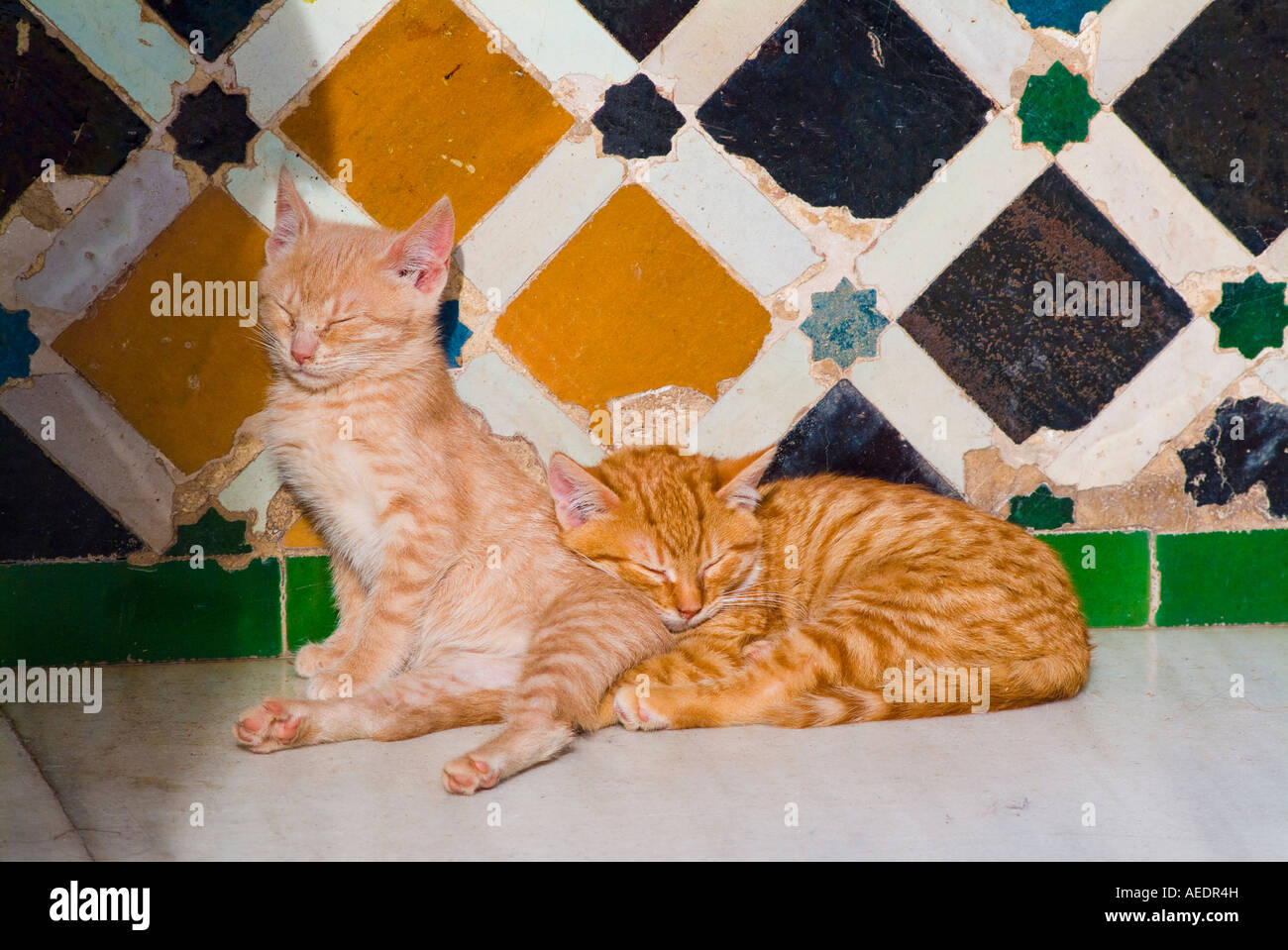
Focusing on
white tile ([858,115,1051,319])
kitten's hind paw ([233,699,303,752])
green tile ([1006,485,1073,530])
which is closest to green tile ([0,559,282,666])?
kitten's hind paw ([233,699,303,752])

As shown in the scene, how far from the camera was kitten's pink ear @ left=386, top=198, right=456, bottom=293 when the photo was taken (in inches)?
110

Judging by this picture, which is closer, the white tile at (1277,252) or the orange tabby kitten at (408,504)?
the orange tabby kitten at (408,504)

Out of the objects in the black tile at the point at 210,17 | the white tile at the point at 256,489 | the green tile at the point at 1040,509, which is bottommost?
the green tile at the point at 1040,509

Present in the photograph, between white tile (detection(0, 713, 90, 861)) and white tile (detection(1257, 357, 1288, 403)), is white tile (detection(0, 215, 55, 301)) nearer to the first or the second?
white tile (detection(0, 713, 90, 861))

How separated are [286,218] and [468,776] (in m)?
1.63

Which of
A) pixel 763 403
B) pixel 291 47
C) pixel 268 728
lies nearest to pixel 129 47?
pixel 291 47

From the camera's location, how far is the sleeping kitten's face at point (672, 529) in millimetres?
2809

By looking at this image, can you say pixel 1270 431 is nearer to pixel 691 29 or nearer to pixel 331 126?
pixel 691 29

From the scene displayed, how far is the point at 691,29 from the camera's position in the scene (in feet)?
10.4

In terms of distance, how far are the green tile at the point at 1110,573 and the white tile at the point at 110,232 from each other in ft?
9.36

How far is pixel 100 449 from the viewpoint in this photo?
3059 millimetres

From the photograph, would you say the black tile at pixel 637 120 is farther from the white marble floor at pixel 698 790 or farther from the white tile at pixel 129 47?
the white marble floor at pixel 698 790

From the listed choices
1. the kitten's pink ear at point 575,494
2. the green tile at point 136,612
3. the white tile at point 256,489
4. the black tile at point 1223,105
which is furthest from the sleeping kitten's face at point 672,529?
the black tile at point 1223,105

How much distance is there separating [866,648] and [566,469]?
2.93 feet
